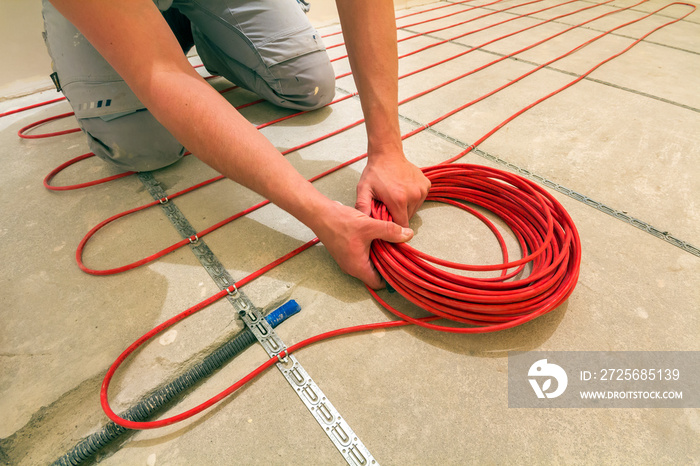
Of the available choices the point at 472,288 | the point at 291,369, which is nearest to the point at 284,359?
the point at 291,369

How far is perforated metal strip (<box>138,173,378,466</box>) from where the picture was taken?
0.79m

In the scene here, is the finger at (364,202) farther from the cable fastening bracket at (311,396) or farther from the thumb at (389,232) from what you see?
the cable fastening bracket at (311,396)

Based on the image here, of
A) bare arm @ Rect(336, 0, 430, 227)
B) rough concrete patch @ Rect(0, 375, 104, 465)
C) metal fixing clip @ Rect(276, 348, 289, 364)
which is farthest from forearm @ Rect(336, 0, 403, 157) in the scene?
rough concrete patch @ Rect(0, 375, 104, 465)

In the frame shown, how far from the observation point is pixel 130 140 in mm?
1435

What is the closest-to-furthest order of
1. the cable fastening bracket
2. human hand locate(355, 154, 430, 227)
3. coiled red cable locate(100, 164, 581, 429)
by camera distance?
the cable fastening bracket, coiled red cable locate(100, 164, 581, 429), human hand locate(355, 154, 430, 227)

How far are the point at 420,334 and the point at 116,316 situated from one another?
2.89 ft

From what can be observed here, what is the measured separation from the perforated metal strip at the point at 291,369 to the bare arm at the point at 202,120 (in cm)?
30

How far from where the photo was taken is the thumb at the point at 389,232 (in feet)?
3.25

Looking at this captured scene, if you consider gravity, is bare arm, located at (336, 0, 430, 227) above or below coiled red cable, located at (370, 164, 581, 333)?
above

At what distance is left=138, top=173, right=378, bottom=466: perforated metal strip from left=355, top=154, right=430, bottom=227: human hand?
18.6 inches

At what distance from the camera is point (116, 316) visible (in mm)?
1015

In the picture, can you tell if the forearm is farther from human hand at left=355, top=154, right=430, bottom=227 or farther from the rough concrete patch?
the rough concrete patch

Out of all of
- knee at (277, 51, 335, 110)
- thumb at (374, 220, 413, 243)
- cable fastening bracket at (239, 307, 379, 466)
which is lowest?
cable fastening bracket at (239, 307, 379, 466)

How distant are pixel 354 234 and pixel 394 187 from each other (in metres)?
0.25
